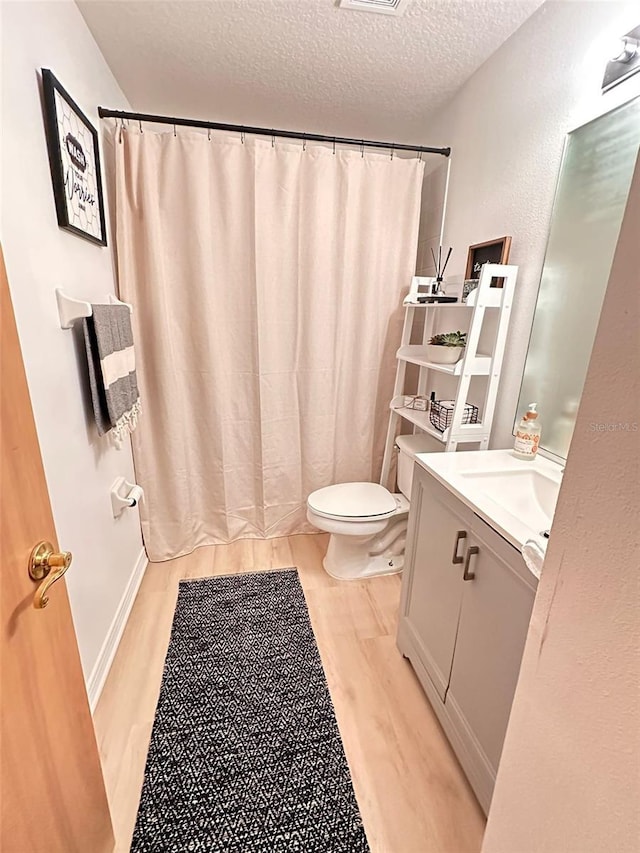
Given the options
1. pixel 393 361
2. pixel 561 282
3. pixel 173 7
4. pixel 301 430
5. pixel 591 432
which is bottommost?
pixel 301 430

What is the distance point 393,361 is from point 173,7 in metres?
1.72

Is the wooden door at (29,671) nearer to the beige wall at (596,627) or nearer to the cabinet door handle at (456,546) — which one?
the beige wall at (596,627)

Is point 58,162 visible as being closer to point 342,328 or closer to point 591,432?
point 342,328

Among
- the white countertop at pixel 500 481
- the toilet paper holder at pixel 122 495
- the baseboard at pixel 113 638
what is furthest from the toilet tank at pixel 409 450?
the baseboard at pixel 113 638

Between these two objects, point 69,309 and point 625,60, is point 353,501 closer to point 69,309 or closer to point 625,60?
point 69,309

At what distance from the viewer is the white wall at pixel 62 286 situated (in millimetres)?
1041

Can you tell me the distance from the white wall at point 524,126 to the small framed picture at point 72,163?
159cm

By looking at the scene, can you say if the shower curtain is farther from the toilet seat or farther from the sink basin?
the sink basin

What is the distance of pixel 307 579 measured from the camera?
212 centimetres

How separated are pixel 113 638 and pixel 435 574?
132 centimetres

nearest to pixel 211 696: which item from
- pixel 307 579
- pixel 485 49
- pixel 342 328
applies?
pixel 307 579

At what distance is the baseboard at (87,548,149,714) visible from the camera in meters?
1.42

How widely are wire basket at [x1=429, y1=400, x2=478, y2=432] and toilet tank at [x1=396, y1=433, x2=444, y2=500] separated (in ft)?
0.63

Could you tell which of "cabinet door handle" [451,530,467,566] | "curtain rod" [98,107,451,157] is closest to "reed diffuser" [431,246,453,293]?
"curtain rod" [98,107,451,157]
